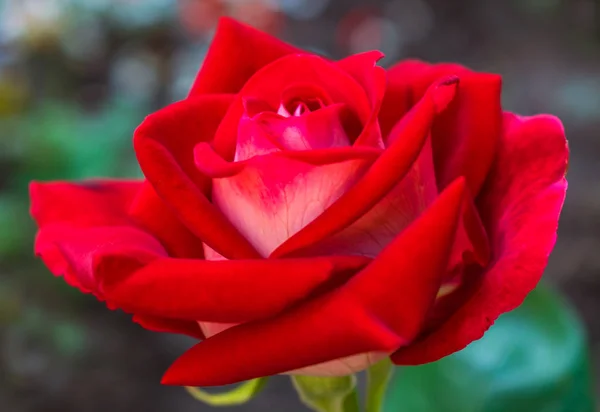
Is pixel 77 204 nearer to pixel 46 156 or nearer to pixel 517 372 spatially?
pixel 517 372

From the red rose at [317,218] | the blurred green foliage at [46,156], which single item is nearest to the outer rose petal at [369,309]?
the red rose at [317,218]

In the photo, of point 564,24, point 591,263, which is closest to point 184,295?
point 591,263

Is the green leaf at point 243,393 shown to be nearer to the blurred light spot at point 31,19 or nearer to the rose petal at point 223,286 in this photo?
the rose petal at point 223,286

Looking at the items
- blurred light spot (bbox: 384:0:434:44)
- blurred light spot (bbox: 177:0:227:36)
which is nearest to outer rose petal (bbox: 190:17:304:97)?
blurred light spot (bbox: 177:0:227:36)

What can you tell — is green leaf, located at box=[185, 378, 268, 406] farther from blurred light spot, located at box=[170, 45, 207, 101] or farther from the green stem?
blurred light spot, located at box=[170, 45, 207, 101]

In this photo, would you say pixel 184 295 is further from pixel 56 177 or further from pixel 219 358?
pixel 56 177

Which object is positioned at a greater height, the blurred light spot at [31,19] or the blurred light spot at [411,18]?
the blurred light spot at [31,19]

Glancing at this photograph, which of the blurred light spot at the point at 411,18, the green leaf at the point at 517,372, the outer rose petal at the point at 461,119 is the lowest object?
the blurred light spot at the point at 411,18
